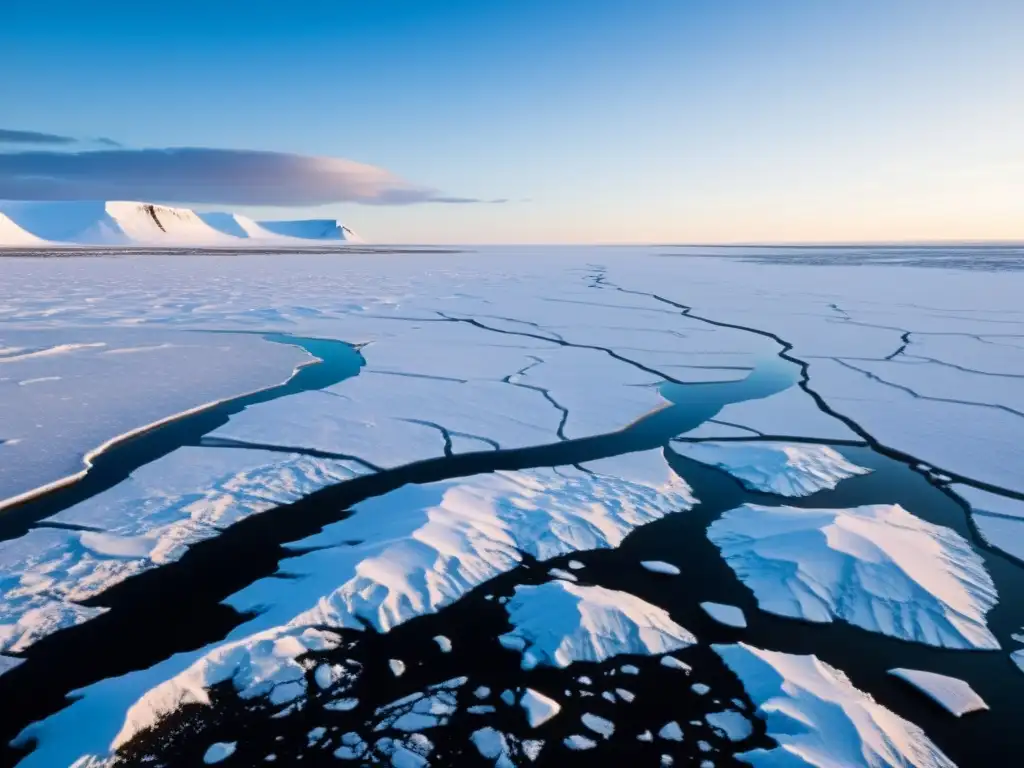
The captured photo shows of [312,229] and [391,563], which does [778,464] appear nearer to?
[391,563]

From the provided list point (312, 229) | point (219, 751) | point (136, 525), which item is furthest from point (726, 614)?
point (312, 229)

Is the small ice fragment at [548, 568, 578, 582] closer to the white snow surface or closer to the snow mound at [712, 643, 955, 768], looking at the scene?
the snow mound at [712, 643, 955, 768]

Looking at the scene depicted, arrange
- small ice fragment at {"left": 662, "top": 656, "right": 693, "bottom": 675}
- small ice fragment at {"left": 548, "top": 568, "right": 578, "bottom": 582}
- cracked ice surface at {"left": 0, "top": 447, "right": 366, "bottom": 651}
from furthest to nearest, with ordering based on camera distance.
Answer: small ice fragment at {"left": 548, "top": 568, "right": 578, "bottom": 582}, cracked ice surface at {"left": 0, "top": 447, "right": 366, "bottom": 651}, small ice fragment at {"left": 662, "top": 656, "right": 693, "bottom": 675}

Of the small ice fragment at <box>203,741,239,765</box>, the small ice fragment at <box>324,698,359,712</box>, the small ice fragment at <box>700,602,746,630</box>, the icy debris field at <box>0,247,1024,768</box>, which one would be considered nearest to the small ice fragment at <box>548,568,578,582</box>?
the icy debris field at <box>0,247,1024,768</box>

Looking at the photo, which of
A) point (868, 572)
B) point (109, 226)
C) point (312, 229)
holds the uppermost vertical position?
point (868, 572)

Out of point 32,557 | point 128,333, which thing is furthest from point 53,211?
point 32,557

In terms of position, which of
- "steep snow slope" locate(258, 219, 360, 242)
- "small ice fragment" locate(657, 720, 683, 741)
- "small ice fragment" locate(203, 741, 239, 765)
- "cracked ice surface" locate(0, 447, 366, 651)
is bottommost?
"steep snow slope" locate(258, 219, 360, 242)

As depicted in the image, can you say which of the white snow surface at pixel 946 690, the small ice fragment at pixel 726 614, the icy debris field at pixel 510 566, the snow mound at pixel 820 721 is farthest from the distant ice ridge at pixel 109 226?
the white snow surface at pixel 946 690

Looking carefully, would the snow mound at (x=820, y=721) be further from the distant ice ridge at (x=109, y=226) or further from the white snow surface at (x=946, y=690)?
the distant ice ridge at (x=109, y=226)
